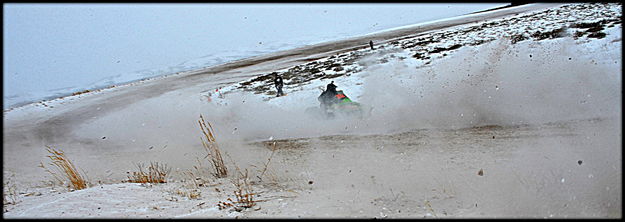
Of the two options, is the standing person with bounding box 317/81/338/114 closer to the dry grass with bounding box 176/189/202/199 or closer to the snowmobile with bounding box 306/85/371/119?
the snowmobile with bounding box 306/85/371/119

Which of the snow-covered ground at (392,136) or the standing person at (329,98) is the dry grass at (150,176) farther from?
the standing person at (329,98)

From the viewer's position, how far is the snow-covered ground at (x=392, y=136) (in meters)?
3.93

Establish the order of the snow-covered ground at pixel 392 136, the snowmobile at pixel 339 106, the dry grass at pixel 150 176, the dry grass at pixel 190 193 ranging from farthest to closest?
the snowmobile at pixel 339 106 → the dry grass at pixel 150 176 → the dry grass at pixel 190 193 → the snow-covered ground at pixel 392 136

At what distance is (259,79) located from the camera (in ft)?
42.8

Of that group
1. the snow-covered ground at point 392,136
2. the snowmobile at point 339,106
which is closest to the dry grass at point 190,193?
the snow-covered ground at point 392,136

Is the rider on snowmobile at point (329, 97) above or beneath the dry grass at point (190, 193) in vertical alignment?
above

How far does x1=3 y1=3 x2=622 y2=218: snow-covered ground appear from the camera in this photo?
393cm

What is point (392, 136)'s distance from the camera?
22.9 ft

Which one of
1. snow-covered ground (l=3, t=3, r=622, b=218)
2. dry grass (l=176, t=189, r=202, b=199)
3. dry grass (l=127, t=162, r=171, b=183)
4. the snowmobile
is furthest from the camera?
the snowmobile

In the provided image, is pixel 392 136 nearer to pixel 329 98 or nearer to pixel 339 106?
pixel 339 106

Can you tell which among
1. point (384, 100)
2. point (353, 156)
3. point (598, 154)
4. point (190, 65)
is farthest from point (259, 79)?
point (598, 154)

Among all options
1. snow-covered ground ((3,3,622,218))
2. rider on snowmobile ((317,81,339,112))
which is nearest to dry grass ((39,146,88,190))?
snow-covered ground ((3,3,622,218))

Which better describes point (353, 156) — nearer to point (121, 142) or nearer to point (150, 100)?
point (121, 142)

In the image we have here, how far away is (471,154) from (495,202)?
1.92 metres
